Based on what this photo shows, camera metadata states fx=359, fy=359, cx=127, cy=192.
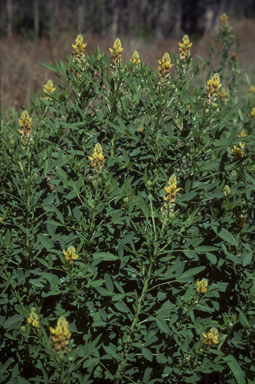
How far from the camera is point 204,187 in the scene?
149 cm

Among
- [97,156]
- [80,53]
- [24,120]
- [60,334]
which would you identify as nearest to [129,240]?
[97,156]

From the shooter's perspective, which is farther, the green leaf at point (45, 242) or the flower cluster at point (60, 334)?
the green leaf at point (45, 242)

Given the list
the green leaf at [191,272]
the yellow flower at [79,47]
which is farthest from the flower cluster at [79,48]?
the green leaf at [191,272]

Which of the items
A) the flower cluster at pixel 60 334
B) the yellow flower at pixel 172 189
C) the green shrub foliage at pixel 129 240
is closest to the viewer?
the flower cluster at pixel 60 334

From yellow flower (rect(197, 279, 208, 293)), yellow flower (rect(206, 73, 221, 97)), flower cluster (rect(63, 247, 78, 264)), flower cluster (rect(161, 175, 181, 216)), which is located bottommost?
yellow flower (rect(197, 279, 208, 293))

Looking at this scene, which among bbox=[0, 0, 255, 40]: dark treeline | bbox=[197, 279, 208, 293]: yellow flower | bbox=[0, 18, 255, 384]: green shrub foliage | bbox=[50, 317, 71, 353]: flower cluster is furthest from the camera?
bbox=[0, 0, 255, 40]: dark treeline

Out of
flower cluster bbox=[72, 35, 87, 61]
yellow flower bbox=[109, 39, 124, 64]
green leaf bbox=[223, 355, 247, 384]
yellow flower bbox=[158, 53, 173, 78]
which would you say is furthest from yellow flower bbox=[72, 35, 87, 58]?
green leaf bbox=[223, 355, 247, 384]

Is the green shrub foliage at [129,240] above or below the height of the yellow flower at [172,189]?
below

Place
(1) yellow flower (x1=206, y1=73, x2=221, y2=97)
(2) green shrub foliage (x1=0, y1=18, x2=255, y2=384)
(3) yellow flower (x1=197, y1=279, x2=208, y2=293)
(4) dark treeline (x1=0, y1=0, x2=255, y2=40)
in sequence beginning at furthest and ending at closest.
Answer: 1. (4) dark treeline (x1=0, y1=0, x2=255, y2=40)
2. (1) yellow flower (x1=206, y1=73, x2=221, y2=97)
3. (2) green shrub foliage (x1=0, y1=18, x2=255, y2=384)
4. (3) yellow flower (x1=197, y1=279, x2=208, y2=293)

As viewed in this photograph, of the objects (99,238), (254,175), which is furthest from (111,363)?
(254,175)

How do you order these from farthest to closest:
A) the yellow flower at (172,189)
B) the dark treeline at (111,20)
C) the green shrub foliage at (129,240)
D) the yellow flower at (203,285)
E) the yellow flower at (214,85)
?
the dark treeline at (111,20), the yellow flower at (214,85), the green shrub foliage at (129,240), the yellow flower at (203,285), the yellow flower at (172,189)

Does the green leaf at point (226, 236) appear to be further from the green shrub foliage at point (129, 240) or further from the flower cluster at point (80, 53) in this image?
the flower cluster at point (80, 53)

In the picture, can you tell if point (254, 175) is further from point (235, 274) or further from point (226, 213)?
point (235, 274)

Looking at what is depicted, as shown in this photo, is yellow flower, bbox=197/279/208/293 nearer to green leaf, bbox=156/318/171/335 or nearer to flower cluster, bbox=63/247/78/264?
green leaf, bbox=156/318/171/335
